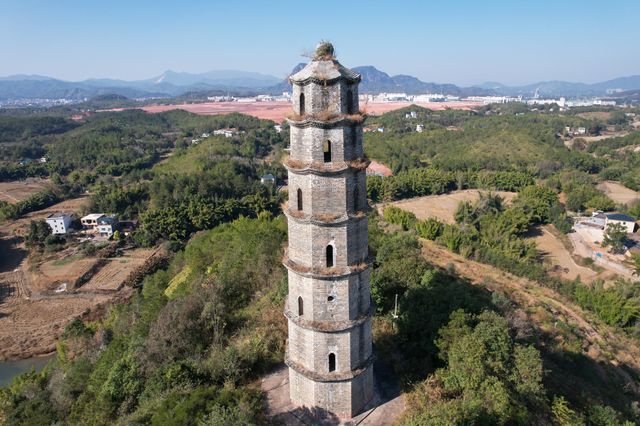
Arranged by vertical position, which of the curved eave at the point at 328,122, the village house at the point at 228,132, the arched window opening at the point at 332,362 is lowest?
the arched window opening at the point at 332,362

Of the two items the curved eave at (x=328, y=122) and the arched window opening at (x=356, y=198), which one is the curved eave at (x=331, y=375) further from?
the curved eave at (x=328, y=122)

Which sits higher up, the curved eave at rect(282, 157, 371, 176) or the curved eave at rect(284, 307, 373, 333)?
the curved eave at rect(282, 157, 371, 176)

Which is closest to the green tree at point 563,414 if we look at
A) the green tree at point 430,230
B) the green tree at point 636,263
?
the green tree at point 430,230

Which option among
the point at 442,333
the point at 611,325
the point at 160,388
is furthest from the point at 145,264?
the point at 611,325

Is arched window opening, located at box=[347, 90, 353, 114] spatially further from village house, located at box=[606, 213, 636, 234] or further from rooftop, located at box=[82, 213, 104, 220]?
rooftop, located at box=[82, 213, 104, 220]

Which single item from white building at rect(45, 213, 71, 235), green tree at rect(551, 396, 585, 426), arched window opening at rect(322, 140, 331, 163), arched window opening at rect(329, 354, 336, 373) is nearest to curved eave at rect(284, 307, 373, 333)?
arched window opening at rect(329, 354, 336, 373)

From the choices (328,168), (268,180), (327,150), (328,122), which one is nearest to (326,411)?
(328,168)
